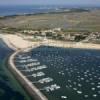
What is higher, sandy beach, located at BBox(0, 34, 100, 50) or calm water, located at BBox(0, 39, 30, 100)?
calm water, located at BBox(0, 39, 30, 100)

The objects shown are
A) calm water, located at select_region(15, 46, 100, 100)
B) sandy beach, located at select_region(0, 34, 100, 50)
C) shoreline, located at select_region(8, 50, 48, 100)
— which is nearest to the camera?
shoreline, located at select_region(8, 50, 48, 100)

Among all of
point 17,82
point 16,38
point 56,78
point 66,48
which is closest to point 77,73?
point 56,78

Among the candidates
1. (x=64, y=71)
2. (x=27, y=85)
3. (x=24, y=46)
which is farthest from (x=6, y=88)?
(x=24, y=46)

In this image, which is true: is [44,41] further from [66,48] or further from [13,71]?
[13,71]

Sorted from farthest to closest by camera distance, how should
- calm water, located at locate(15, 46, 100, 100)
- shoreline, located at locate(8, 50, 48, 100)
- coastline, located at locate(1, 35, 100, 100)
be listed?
coastline, located at locate(1, 35, 100, 100), calm water, located at locate(15, 46, 100, 100), shoreline, located at locate(8, 50, 48, 100)

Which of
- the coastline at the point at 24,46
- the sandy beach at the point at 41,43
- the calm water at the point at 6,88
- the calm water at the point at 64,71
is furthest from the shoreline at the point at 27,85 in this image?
the sandy beach at the point at 41,43

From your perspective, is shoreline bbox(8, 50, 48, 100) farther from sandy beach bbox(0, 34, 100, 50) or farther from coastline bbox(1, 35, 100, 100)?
sandy beach bbox(0, 34, 100, 50)

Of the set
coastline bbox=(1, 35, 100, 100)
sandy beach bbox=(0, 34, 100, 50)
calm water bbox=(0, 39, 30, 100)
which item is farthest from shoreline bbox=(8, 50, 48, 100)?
sandy beach bbox=(0, 34, 100, 50)

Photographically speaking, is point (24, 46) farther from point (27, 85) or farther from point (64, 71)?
point (27, 85)

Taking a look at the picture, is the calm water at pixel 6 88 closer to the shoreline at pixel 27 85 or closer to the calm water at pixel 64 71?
the shoreline at pixel 27 85
